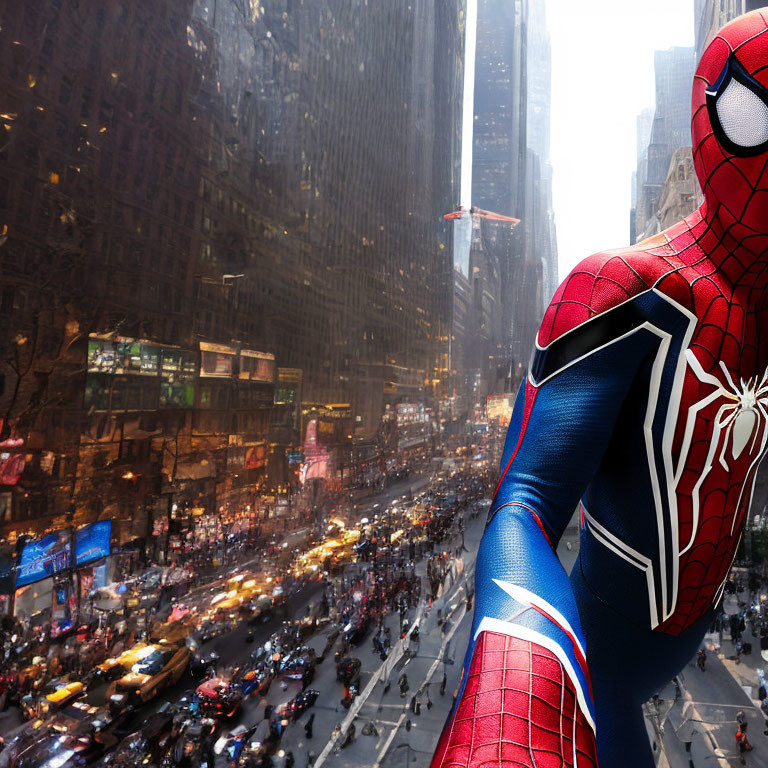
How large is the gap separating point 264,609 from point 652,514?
21.4 ft

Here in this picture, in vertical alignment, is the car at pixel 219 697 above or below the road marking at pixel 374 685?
above

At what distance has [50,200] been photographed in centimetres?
378

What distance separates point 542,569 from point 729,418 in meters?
0.41

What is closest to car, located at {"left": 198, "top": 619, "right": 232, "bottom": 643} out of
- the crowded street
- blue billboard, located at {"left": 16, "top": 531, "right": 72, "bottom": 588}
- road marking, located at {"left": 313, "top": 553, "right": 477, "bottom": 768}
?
the crowded street

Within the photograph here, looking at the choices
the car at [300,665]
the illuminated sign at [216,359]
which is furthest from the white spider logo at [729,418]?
the car at [300,665]

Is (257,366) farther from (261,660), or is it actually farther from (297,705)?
(297,705)

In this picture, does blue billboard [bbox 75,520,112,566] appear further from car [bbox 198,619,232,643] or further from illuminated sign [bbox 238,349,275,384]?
illuminated sign [bbox 238,349,275,384]

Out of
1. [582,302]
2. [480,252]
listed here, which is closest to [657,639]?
[582,302]

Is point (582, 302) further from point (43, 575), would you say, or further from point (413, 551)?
point (413, 551)

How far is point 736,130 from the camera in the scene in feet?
2.40

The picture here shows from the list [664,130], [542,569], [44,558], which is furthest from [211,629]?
[664,130]

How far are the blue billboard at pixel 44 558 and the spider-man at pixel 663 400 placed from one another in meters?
4.01

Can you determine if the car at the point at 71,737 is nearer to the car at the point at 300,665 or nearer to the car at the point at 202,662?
the car at the point at 202,662

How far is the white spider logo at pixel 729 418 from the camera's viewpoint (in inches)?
29.8
